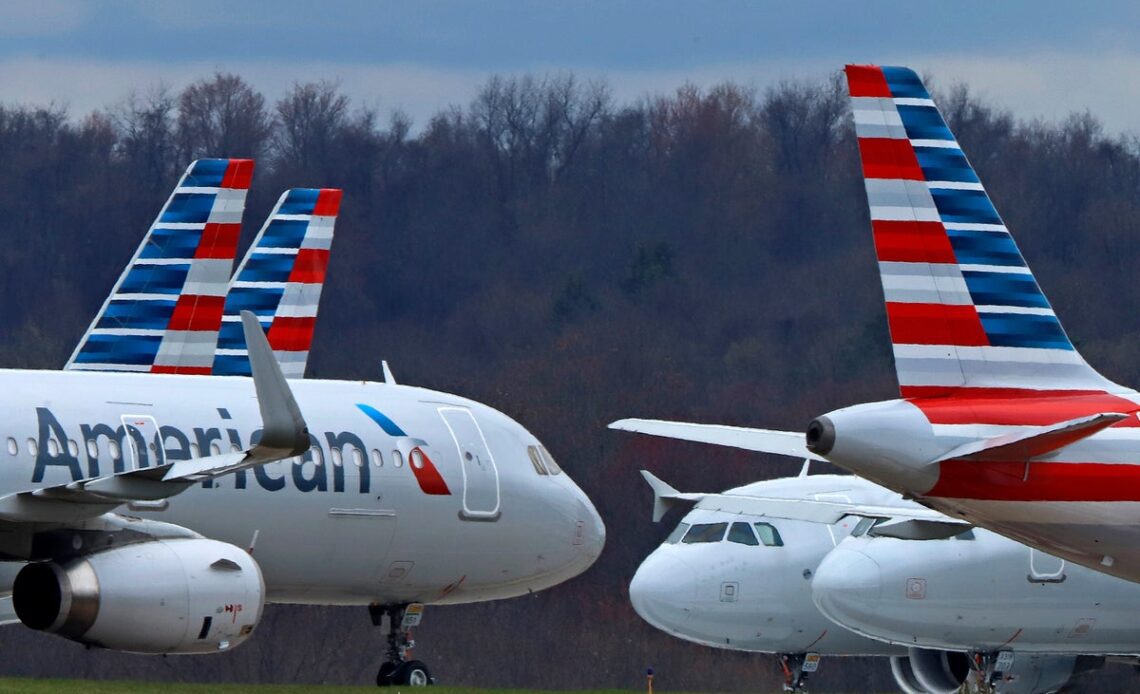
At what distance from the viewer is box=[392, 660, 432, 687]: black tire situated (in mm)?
23953

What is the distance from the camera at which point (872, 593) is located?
89.0ft

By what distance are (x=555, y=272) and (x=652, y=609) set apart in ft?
85.1

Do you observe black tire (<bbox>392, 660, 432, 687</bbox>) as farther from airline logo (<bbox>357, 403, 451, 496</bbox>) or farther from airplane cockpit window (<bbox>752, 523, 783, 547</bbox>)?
airplane cockpit window (<bbox>752, 523, 783, 547</bbox>)

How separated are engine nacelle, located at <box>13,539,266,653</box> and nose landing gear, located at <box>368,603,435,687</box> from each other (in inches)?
173

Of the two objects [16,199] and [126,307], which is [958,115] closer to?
[16,199]

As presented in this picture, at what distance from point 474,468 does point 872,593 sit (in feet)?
17.4

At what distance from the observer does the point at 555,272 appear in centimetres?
5531

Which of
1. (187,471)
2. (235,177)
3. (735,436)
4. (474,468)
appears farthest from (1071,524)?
(235,177)

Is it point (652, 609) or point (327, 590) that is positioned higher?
point (327, 590)

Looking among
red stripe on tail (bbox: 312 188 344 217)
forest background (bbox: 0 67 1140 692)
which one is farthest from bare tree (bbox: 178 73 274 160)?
red stripe on tail (bbox: 312 188 344 217)

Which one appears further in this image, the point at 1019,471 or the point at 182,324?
the point at 182,324

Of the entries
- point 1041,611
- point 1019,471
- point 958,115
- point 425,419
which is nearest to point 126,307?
point 425,419

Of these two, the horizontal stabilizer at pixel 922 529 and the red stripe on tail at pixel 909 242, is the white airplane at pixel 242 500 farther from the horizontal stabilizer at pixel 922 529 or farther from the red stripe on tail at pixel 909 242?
the red stripe on tail at pixel 909 242

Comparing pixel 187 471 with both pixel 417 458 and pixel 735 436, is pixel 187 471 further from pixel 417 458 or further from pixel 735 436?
pixel 735 436
